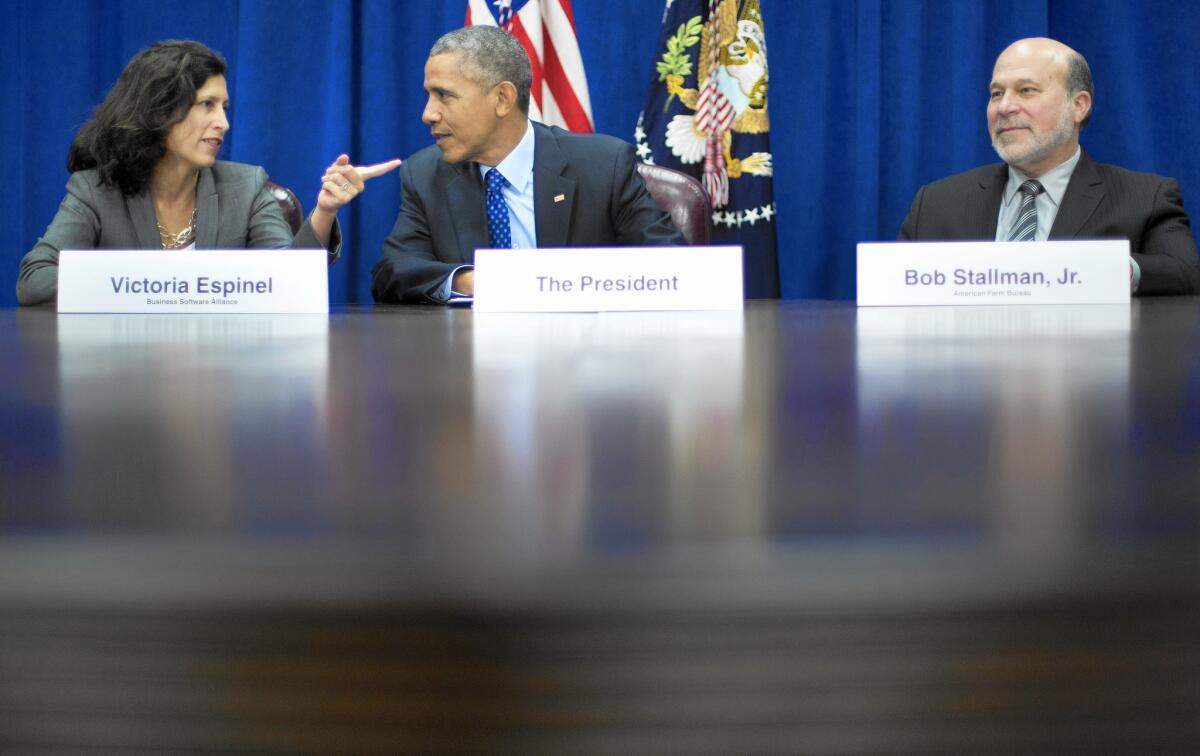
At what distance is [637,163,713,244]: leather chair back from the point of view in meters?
2.11

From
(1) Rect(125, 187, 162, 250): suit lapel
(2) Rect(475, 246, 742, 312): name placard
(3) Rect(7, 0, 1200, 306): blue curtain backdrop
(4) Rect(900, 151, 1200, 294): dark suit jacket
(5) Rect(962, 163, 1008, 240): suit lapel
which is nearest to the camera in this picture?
(2) Rect(475, 246, 742, 312): name placard

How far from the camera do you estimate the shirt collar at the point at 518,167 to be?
2.04 m

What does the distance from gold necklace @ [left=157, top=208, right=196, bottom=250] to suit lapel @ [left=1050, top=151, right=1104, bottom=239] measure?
1.54 metres

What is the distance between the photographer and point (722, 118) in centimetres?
256

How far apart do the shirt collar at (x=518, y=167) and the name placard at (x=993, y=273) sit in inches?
37.7

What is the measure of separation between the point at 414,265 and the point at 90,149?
69cm

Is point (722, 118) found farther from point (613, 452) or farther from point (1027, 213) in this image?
point (613, 452)

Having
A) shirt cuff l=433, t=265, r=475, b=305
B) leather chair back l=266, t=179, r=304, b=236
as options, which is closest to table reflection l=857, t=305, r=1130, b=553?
shirt cuff l=433, t=265, r=475, b=305

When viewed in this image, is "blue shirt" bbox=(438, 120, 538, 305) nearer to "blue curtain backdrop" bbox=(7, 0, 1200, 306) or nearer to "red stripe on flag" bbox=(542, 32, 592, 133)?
"red stripe on flag" bbox=(542, 32, 592, 133)

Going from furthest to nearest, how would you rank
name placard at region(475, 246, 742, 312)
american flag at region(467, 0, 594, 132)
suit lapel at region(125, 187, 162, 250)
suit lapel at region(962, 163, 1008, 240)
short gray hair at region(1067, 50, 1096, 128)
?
american flag at region(467, 0, 594, 132) → short gray hair at region(1067, 50, 1096, 128) → suit lapel at region(962, 163, 1008, 240) → suit lapel at region(125, 187, 162, 250) → name placard at region(475, 246, 742, 312)

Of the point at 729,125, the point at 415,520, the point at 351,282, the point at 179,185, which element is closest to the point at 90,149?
the point at 179,185

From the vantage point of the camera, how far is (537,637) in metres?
0.07

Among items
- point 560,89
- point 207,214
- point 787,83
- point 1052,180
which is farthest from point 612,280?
point 787,83

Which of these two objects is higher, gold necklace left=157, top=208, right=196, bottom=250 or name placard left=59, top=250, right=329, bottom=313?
gold necklace left=157, top=208, right=196, bottom=250
